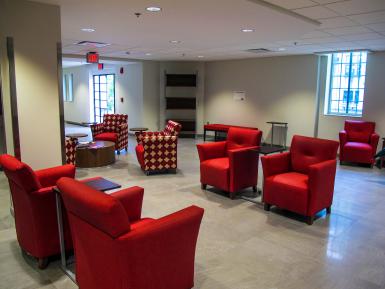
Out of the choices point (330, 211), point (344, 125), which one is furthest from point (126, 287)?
point (344, 125)

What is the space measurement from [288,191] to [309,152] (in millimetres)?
682

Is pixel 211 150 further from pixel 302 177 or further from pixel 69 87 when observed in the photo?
pixel 69 87

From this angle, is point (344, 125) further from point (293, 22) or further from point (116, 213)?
point (116, 213)

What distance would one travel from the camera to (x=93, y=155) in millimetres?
6363

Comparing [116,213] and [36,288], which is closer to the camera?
[116,213]

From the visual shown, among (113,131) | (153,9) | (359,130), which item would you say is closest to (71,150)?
(113,131)

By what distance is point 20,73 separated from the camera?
138 inches

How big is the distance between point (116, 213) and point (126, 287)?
474 millimetres

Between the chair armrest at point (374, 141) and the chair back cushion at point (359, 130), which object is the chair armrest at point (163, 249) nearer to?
the chair armrest at point (374, 141)

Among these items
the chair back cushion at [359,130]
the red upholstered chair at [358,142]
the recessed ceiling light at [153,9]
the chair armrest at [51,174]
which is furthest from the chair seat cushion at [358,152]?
the chair armrest at [51,174]

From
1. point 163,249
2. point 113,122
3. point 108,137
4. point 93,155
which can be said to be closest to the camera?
point 163,249

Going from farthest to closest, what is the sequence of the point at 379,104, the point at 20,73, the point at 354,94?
the point at 354,94, the point at 379,104, the point at 20,73

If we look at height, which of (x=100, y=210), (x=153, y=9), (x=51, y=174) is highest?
(x=153, y=9)

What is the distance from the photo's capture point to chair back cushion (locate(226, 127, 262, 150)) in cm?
495
